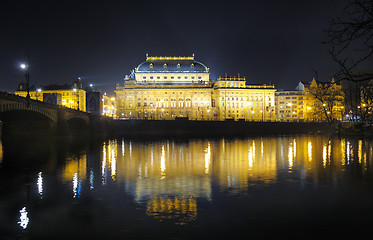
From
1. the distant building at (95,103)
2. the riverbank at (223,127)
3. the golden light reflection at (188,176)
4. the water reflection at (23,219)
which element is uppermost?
the distant building at (95,103)

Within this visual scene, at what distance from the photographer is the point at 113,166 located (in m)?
31.5

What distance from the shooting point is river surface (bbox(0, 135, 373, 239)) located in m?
13.5

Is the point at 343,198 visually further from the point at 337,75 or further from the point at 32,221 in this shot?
the point at 32,221

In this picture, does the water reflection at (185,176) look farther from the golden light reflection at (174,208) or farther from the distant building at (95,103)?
the distant building at (95,103)

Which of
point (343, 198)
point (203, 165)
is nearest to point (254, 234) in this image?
point (343, 198)

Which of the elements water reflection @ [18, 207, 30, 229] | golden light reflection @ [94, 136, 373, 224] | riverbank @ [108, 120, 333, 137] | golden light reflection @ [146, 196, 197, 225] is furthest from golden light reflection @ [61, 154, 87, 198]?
riverbank @ [108, 120, 333, 137]

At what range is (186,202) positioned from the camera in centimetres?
1744

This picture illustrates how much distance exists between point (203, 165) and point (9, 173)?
14287 millimetres

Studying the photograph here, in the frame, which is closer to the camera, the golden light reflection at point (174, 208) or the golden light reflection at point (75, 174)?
the golden light reflection at point (174, 208)

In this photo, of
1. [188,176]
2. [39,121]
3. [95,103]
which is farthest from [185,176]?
[95,103]

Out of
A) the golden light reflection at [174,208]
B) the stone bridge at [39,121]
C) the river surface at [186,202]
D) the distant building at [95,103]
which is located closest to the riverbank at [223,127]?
the distant building at [95,103]

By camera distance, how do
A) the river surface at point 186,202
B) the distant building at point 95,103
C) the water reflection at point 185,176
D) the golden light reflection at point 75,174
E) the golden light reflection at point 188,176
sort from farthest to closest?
the distant building at point 95,103 < the golden light reflection at point 75,174 < the water reflection at point 185,176 < the golden light reflection at point 188,176 < the river surface at point 186,202

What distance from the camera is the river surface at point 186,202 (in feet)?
44.4

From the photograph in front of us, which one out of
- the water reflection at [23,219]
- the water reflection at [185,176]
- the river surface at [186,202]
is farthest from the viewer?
the water reflection at [185,176]
